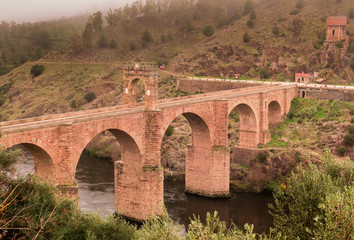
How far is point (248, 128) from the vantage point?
42031 mm

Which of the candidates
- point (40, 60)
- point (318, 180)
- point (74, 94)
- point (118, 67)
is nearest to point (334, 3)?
point (118, 67)

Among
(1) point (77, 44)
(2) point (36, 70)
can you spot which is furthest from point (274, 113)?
(1) point (77, 44)

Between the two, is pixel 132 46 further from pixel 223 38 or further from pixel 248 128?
pixel 248 128

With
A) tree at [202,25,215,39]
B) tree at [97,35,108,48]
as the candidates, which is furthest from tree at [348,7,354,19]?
tree at [97,35,108,48]

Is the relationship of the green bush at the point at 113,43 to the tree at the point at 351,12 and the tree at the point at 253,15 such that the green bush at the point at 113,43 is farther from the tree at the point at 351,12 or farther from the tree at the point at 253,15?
the tree at the point at 351,12

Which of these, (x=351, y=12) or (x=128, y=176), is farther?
(x=351, y=12)

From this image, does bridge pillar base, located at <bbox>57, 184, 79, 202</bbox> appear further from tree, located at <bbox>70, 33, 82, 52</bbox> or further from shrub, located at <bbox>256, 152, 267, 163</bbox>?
tree, located at <bbox>70, 33, 82, 52</bbox>

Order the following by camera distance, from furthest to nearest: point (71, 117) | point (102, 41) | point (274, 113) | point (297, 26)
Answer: point (102, 41)
point (297, 26)
point (274, 113)
point (71, 117)

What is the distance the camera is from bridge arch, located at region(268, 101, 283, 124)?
46.4m

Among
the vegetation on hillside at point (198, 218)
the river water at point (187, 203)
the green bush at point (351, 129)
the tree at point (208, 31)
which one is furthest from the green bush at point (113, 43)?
the vegetation on hillside at point (198, 218)

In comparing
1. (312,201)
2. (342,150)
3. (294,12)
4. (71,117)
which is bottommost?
(312,201)

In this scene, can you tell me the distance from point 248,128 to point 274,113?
6192 millimetres

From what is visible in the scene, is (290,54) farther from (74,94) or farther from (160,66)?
(74,94)

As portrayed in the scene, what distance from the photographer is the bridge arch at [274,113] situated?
46406 millimetres
